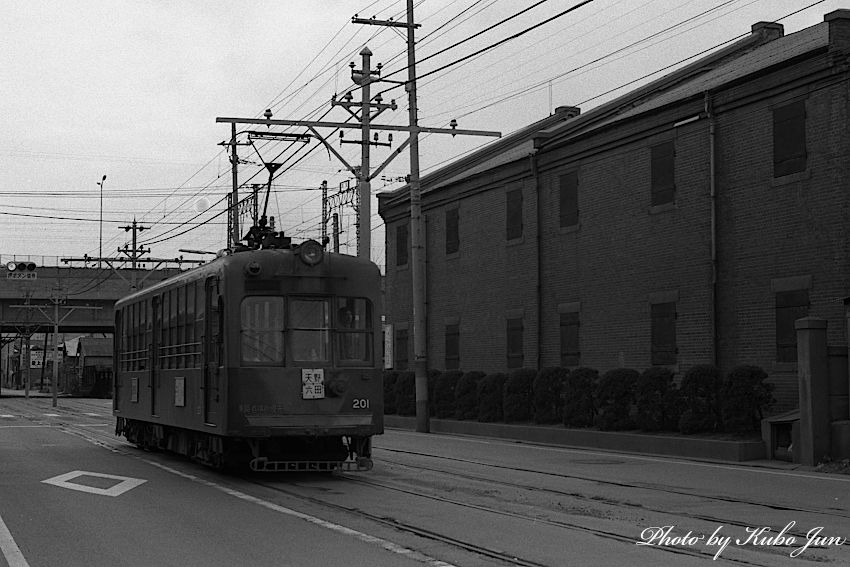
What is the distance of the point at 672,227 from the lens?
27.1 meters

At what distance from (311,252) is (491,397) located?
15.5 m

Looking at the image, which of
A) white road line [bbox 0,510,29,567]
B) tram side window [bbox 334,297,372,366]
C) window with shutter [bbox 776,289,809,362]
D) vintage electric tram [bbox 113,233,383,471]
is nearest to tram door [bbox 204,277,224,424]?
vintage electric tram [bbox 113,233,383,471]

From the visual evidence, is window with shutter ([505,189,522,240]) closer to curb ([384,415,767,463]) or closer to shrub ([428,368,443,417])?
shrub ([428,368,443,417])

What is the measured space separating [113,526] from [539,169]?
76.2 feet

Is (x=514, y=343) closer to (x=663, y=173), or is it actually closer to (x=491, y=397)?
(x=491, y=397)

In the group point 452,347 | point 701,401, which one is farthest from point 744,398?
point 452,347

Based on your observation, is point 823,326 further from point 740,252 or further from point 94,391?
point 94,391

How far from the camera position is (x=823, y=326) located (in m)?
19.9

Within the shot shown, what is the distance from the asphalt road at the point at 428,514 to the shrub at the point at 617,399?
4.49 metres

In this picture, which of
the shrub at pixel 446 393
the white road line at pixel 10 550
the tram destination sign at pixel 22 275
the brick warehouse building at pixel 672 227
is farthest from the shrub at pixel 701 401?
the tram destination sign at pixel 22 275

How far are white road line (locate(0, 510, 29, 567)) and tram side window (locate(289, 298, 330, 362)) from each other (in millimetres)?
5534

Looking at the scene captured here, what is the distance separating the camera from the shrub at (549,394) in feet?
94.1

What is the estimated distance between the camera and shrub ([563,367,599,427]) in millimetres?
26781

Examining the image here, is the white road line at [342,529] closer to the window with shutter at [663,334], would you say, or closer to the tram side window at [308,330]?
the tram side window at [308,330]
